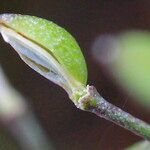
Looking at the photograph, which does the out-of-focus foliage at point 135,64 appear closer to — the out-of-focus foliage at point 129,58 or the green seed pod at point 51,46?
the out-of-focus foliage at point 129,58

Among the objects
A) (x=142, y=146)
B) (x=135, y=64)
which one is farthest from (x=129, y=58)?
(x=142, y=146)

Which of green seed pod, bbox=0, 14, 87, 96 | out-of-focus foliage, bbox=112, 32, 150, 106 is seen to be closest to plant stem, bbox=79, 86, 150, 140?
green seed pod, bbox=0, 14, 87, 96

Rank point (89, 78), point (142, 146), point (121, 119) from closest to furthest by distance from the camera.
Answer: point (121, 119) → point (142, 146) → point (89, 78)

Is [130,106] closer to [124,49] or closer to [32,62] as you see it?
[124,49]

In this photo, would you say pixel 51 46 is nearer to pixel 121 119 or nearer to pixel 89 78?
pixel 121 119

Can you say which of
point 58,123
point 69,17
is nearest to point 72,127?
point 58,123

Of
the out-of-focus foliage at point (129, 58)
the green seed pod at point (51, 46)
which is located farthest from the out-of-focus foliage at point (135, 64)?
the green seed pod at point (51, 46)
